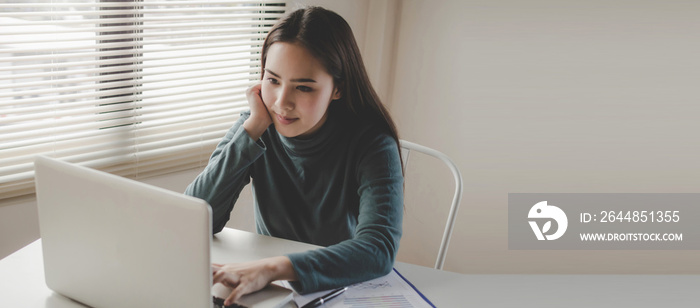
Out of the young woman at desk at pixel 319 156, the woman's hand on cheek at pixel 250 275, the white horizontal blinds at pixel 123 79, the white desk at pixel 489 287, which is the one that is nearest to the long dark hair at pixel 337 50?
the young woman at desk at pixel 319 156

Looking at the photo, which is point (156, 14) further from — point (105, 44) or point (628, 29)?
point (628, 29)

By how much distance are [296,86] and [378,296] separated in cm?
48

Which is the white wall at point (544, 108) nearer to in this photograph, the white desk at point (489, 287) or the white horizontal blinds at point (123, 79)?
the white horizontal blinds at point (123, 79)

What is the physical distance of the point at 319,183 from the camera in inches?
58.9

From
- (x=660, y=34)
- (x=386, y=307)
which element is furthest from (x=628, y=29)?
(x=386, y=307)

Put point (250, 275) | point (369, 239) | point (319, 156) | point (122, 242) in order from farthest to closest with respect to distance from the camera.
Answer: point (319, 156) < point (369, 239) < point (250, 275) < point (122, 242)

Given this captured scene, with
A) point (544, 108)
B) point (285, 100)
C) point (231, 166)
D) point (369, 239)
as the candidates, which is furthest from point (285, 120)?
point (544, 108)

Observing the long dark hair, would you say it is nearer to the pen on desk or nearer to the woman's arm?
the woman's arm

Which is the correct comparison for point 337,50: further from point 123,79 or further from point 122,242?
point 123,79

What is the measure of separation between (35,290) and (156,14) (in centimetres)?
137

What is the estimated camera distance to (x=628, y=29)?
2.22 m

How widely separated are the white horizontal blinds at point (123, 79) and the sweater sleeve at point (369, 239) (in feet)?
3.72

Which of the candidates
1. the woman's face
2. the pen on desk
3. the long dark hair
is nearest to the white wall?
the long dark hair

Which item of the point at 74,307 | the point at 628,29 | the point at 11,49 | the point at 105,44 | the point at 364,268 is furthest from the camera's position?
the point at 628,29
